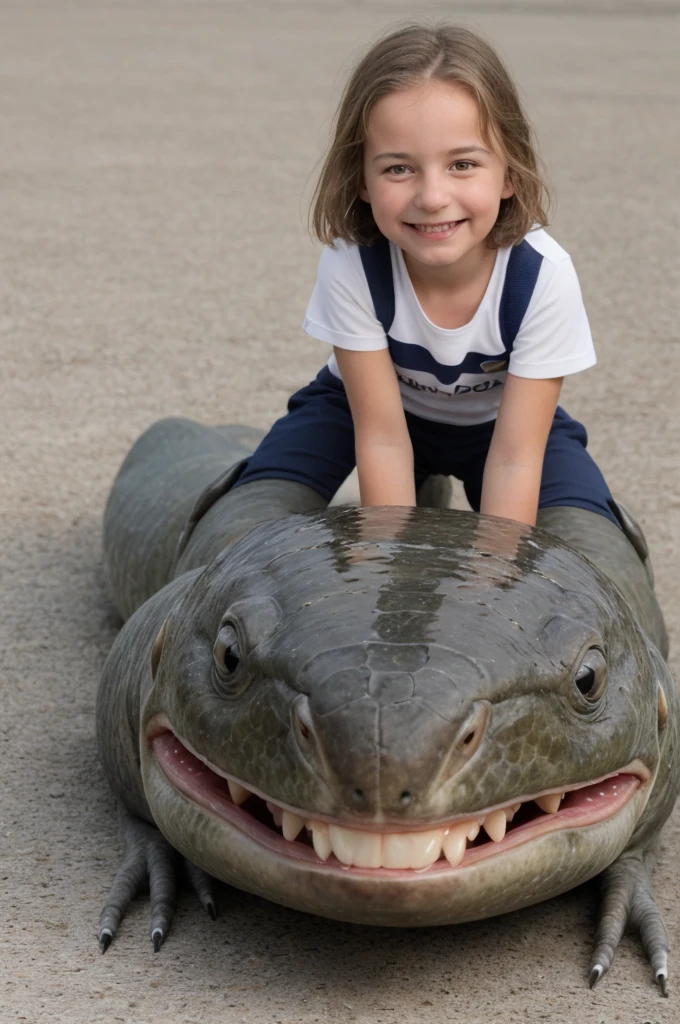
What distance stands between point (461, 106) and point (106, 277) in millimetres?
4274

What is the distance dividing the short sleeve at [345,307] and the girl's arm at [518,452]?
1.08 ft

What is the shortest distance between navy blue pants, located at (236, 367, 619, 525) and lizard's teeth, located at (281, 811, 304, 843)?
4.50 ft

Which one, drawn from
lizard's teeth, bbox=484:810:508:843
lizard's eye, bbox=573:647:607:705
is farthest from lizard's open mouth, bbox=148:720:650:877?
lizard's eye, bbox=573:647:607:705

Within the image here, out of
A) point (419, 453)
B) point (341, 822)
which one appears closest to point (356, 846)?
point (341, 822)

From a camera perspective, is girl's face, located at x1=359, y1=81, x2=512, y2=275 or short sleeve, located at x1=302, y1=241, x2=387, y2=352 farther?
short sleeve, located at x1=302, y1=241, x2=387, y2=352

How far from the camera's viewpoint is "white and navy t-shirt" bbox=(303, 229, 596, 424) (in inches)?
131

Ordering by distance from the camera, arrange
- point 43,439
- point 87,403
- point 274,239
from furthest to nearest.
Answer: point 274,239 → point 87,403 → point 43,439

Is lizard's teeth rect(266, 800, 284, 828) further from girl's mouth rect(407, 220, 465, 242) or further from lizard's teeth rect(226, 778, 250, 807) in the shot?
girl's mouth rect(407, 220, 465, 242)

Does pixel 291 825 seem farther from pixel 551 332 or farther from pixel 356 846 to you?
pixel 551 332

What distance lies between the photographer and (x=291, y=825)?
2.22m

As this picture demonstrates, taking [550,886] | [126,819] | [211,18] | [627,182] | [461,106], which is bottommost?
[211,18]

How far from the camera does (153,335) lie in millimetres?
6449

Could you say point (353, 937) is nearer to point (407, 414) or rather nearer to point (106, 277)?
point (407, 414)

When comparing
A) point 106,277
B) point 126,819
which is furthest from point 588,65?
point 126,819
